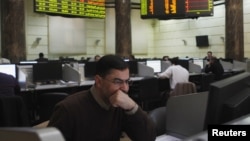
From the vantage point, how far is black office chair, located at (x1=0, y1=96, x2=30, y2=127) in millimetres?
3531

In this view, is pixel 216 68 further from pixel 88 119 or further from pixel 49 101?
pixel 88 119

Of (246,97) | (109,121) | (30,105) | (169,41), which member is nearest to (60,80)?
(30,105)

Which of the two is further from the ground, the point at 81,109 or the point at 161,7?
the point at 161,7

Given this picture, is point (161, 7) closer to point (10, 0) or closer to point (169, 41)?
point (10, 0)

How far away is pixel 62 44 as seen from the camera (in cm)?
1205

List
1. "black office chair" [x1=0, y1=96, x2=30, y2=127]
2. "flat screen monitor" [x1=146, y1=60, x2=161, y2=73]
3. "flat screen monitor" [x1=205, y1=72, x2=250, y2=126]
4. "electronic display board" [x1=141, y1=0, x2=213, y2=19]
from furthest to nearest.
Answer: "electronic display board" [x1=141, y1=0, x2=213, y2=19]
"flat screen monitor" [x1=146, y1=60, x2=161, y2=73]
"black office chair" [x1=0, y1=96, x2=30, y2=127]
"flat screen monitor" [x1=205, y1=72, x2=250, y2=126]

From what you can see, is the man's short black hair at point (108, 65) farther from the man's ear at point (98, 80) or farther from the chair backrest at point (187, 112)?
the chair backrest at point (187, 112)

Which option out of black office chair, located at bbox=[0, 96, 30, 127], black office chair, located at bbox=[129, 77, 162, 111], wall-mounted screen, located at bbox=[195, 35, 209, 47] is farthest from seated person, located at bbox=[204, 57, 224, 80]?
black office chair, located at bbox=[0, 96, 30, 127]

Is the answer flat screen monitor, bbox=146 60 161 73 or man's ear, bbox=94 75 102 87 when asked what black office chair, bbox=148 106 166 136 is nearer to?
man's ear, bbox=94 75 102 87

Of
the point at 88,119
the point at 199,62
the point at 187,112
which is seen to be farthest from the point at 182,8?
the point at 88,119

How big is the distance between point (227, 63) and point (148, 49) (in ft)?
18.4

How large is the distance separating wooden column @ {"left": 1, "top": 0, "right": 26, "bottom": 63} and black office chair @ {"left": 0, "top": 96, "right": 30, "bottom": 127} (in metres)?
4.66

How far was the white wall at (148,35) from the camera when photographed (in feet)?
37.7

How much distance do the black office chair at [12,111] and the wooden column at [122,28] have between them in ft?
21.9
